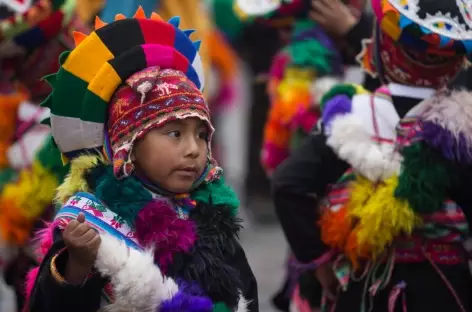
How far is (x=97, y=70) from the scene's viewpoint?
3131mm

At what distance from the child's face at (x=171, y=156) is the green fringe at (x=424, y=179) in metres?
0.85

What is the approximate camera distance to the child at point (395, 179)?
11.9 ft

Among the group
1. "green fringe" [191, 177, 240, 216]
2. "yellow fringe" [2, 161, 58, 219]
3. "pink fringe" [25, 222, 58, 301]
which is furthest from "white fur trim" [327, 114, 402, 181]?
"yellow fringe" [2, 161, 58, 219]

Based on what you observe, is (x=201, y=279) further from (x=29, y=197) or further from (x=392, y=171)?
(x=29, y=197)

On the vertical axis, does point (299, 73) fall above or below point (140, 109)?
below

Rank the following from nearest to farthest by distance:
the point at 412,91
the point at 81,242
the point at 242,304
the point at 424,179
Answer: the point at 81,242, the point at 242,304, the point at 424,179, the point at 412,91

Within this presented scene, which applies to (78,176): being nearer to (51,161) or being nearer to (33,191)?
(51,161)

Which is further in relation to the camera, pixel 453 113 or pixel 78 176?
pixel 453 113

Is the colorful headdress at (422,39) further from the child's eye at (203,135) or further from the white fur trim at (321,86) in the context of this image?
the white fur trim at (321,86)

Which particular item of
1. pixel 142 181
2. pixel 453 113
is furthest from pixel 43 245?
pixel 453 113

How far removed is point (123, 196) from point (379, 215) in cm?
100

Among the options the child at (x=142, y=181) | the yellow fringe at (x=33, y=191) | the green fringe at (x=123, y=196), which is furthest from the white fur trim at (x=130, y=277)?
the yellow fringe at (x=33, y=191)

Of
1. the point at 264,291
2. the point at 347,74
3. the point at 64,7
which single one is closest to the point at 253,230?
the point at 264,291

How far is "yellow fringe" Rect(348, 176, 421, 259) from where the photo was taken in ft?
11.9
